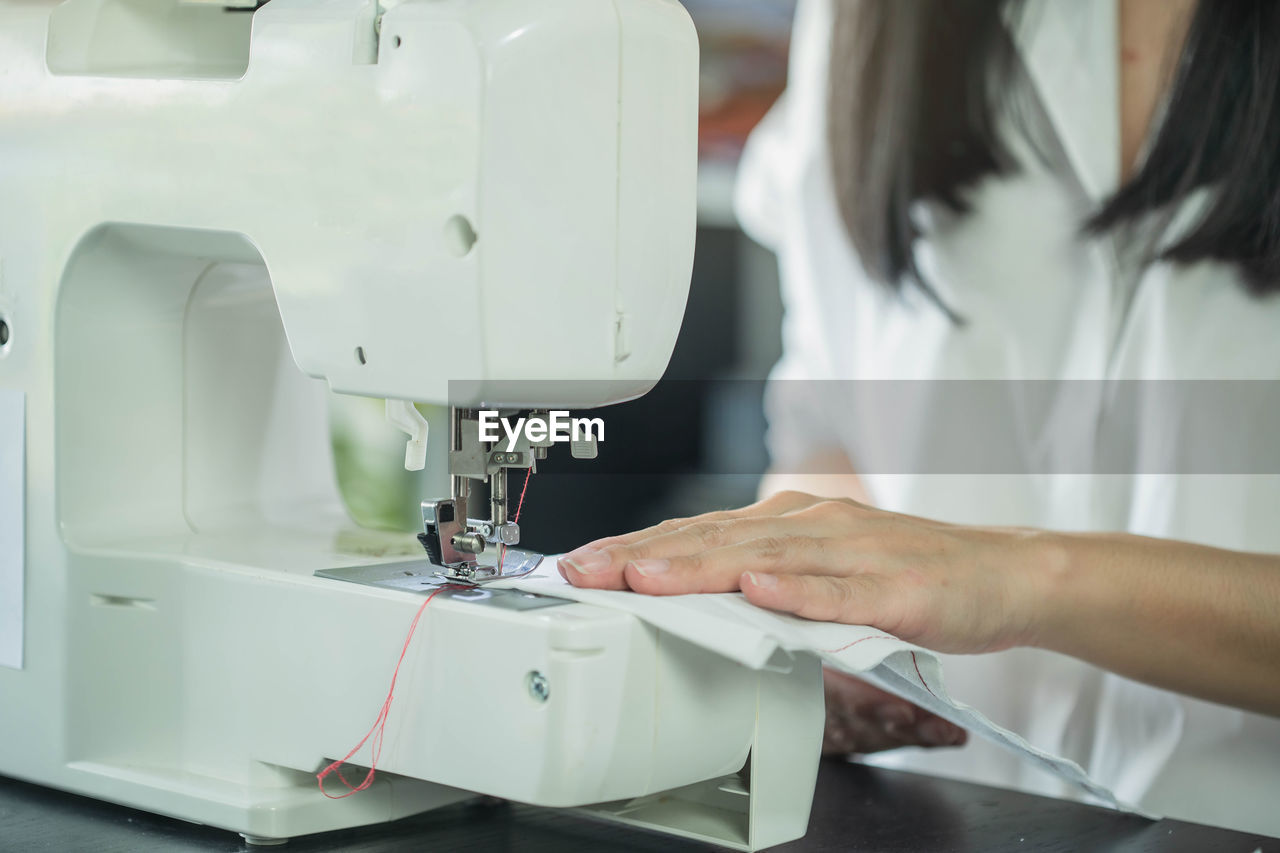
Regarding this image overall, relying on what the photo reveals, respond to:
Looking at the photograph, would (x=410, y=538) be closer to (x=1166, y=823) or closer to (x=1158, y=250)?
(x=1166, y=823)

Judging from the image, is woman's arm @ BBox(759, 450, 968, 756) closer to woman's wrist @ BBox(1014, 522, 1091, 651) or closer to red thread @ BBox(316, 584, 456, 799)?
woman's wrist @ BBox(1014, 522, 1091, 651)

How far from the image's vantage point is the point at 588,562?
37.4 inches

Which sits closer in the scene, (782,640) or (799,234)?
(782,640)

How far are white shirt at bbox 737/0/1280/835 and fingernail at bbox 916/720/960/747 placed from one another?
0.36m

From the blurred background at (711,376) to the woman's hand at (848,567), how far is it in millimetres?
1903

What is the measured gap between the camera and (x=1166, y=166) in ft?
5.11

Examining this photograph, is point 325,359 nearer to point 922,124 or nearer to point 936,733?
point 936,733

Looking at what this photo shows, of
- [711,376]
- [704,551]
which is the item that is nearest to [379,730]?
[704,551]

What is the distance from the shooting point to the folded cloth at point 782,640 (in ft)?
2.83

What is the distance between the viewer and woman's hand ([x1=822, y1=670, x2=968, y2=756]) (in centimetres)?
129

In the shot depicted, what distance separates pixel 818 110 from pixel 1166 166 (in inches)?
20.0

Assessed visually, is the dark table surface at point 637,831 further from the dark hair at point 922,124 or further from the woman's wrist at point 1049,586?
the dark hair at point 922,124

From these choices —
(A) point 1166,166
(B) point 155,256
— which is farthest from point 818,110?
(B) point 155,256

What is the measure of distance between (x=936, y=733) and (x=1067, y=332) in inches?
22.6
